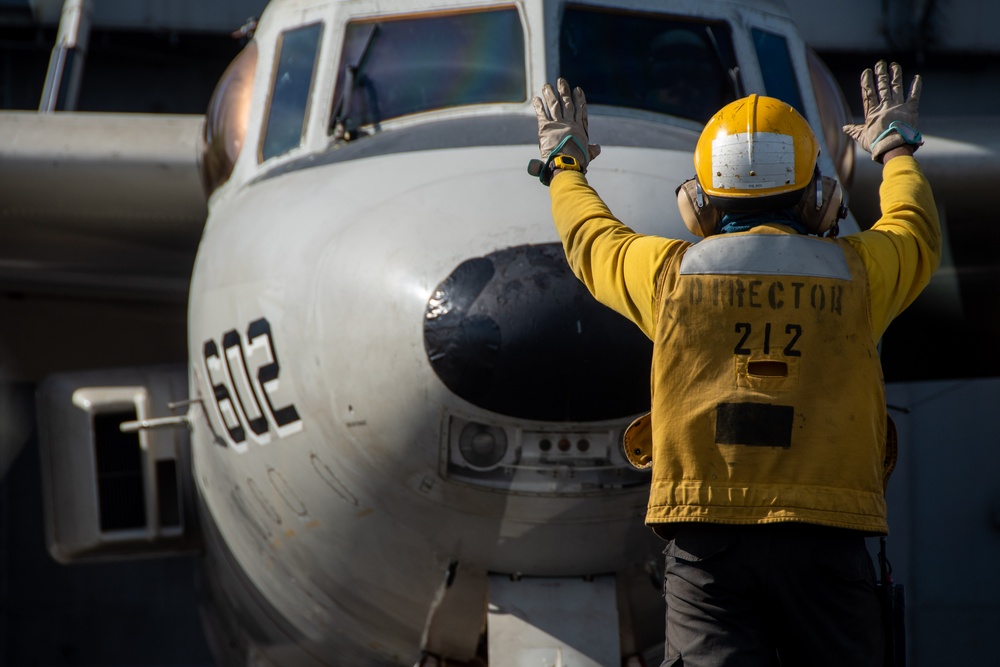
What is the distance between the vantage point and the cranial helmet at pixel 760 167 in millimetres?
2691

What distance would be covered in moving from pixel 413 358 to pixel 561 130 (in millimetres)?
652

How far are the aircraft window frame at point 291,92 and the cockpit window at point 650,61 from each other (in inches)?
35.5

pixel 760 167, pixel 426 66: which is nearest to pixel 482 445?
pixel 760 167

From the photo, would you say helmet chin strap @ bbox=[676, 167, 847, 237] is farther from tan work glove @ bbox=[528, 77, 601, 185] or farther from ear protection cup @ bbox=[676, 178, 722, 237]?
tan work glove @ bbox=[528, 77, 601, 185]

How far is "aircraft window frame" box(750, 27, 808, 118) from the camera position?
186 inches

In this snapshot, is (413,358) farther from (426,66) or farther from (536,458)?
(426,66)

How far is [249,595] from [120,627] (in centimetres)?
589

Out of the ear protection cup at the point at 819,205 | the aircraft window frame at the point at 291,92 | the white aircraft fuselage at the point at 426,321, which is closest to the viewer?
the ear protection cup at the point at 819,205

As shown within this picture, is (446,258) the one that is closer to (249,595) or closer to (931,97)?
(249,595)

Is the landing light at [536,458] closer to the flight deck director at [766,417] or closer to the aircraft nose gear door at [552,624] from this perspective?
the aircraft nose gear door at [552,624]

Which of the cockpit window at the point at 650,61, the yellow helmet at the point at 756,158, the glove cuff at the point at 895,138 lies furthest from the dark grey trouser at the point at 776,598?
the cockpit window at the point at 650,61

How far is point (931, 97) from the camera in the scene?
376 inches

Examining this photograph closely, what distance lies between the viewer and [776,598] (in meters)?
2.61

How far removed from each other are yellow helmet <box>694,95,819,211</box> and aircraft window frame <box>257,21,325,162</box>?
2116 millimetres
